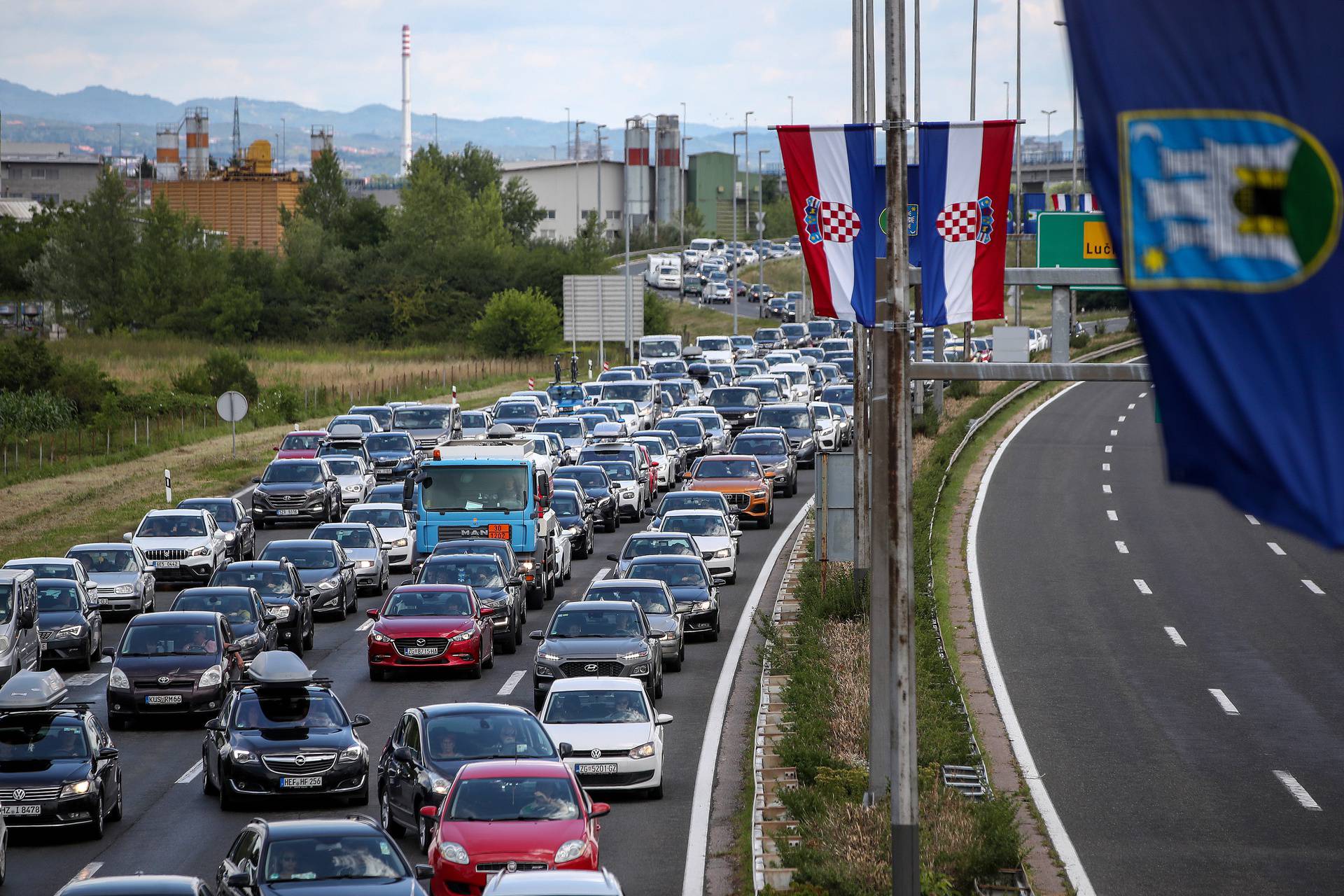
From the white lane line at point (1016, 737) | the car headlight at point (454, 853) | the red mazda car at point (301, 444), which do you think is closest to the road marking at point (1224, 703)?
the white lane line at point (1016, 737)

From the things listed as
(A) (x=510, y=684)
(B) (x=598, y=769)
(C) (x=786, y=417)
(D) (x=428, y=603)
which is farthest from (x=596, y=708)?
(C) (x=786, y=417)

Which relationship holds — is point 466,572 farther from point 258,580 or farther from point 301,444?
point 301,444

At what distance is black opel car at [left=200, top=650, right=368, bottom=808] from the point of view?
72.3ft

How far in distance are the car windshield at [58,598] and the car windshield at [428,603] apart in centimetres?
583

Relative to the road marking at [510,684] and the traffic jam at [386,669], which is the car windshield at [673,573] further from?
the road marking at [510,684]

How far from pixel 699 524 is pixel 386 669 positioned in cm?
1184

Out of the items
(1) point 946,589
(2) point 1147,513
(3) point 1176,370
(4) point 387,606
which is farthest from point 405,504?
(3) point 1176,370

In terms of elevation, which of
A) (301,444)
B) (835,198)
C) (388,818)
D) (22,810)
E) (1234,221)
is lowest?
(388,818)

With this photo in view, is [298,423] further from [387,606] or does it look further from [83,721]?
[83,721]

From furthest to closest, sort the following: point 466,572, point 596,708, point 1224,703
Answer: point 466,572, point 1224,703, point 596,708

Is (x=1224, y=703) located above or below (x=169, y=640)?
below

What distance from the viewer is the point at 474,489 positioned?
36.3 m

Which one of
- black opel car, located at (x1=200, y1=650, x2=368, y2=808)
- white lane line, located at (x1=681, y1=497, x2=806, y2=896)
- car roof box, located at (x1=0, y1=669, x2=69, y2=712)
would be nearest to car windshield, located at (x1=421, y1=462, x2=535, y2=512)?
white lane line, located at (x1=681, y1=497, x2=806, y2=896)

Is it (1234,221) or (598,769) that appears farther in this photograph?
(598,769)
